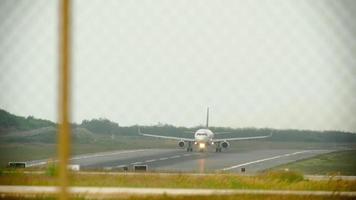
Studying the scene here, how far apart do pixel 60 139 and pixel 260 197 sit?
10.0 m

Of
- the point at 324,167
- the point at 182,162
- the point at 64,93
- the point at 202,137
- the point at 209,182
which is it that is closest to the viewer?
the point at 64,93

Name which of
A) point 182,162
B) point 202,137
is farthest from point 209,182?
point 202,137

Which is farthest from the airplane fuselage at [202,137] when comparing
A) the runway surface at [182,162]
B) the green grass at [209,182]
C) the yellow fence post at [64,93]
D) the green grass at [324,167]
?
the yellow fence post at [64,93]

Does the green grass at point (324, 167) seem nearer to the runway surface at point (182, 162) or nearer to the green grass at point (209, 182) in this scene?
the runway surface at point (182, 162)

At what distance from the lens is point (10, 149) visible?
41.7 metres

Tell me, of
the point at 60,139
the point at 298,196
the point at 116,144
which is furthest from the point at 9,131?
the point at 60,139

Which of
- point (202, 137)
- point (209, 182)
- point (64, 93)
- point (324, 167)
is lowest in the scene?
point (324, 167)

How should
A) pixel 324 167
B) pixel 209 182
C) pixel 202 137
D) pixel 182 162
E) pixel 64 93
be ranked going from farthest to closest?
pixel 202 137, pixel 182 162, pixel 324 167, pixel 209 182, pixel 64 93

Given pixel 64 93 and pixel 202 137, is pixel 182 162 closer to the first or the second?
pixel 202 137

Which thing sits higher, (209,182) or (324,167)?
(209,182)

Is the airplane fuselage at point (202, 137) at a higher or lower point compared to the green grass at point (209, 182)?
higher

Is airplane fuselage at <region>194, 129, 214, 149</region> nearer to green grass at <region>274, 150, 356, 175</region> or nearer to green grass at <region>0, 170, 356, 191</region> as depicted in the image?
green grass at <region>274, 150, 356, 175</region>

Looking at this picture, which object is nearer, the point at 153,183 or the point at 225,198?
the point at 225,198

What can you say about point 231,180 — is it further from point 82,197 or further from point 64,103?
point 64,103
